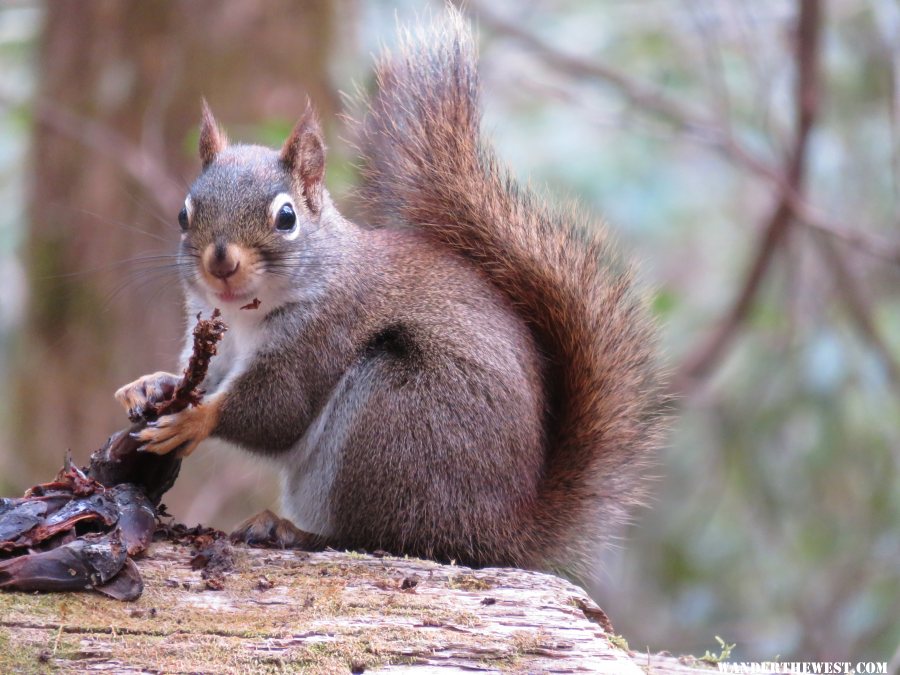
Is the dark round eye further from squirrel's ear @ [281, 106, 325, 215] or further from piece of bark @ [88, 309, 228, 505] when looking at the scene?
piece of bark @ [88, 309, 228, 505]

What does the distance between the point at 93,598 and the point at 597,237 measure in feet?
4.63

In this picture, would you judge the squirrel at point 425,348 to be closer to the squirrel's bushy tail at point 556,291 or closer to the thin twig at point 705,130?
the squirrel's bushy tail at point 556,291

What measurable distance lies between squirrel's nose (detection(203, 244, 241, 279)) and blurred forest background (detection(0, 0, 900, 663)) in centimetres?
75

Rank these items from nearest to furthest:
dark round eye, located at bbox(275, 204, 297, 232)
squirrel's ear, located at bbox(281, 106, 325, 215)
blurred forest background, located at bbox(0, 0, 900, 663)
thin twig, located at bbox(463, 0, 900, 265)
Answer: dark round eye, located at bbox(275, 204, 297, 232) < squirrel's ear, located at bbox(281, 106, 325, 215) < thin twig, located at bbox(463, 0, 900, 265) < blurred forest background, located at bbox(0, 0, 900, 663)

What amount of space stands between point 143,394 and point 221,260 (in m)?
0.34

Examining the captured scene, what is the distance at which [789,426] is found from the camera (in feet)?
15.1

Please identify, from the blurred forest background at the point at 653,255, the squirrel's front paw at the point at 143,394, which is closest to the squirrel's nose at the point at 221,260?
the squirrel's front paw at the point at 143,394

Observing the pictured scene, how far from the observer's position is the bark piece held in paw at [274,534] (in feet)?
7.42

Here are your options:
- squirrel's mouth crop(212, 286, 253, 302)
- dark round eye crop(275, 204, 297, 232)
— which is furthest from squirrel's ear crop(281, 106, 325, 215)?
squirrel's mouth crop(212, 286, 253, 302)

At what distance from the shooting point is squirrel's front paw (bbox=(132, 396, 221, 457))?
2.07 meters

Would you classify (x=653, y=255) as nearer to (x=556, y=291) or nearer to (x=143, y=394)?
(x=556, y=291)

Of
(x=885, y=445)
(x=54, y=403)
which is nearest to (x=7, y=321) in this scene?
(x=54, y=403)

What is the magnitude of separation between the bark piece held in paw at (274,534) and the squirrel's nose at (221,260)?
22.3 inches

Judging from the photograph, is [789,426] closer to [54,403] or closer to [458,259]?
[458,259]
